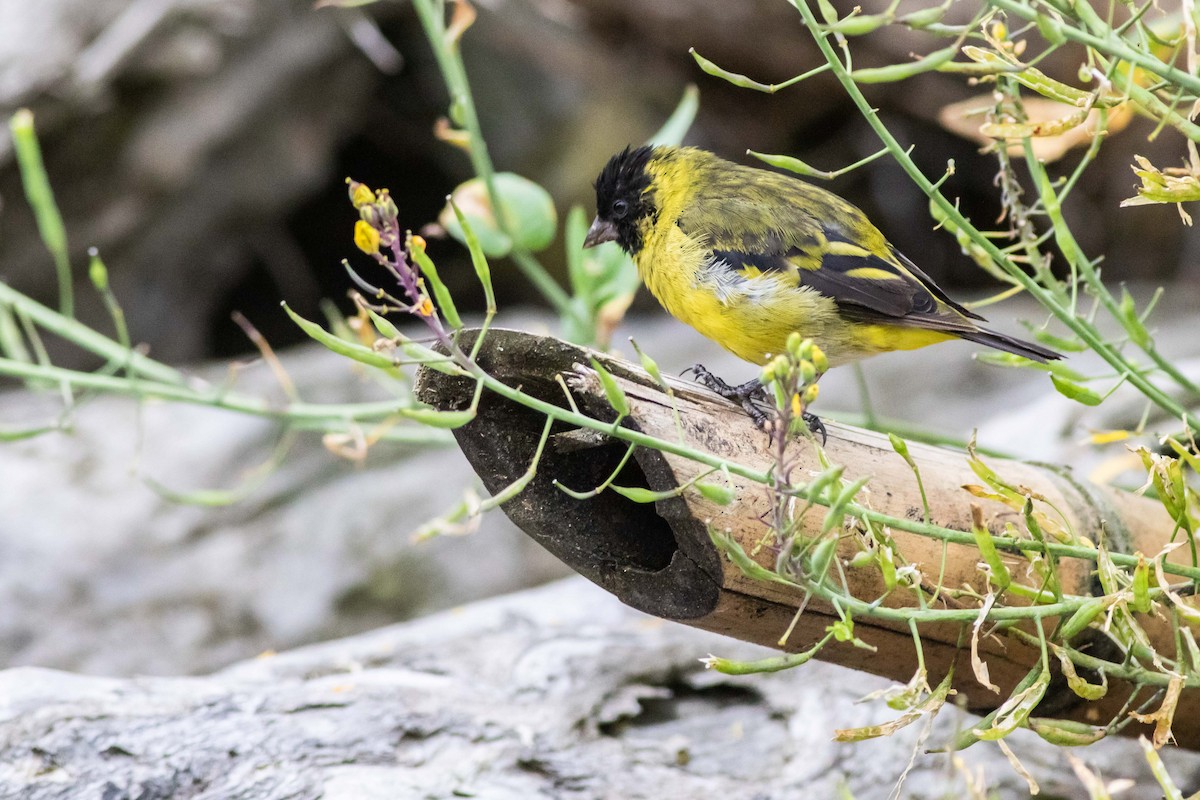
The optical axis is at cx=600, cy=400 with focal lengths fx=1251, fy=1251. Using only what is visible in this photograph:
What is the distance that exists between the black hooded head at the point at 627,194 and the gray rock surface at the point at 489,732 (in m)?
1.02

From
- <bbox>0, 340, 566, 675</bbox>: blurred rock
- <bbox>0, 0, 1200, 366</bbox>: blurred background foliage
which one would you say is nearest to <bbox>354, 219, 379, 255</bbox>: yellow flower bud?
<bbox>0, 340, 566, 675</bbox>: blurred rock

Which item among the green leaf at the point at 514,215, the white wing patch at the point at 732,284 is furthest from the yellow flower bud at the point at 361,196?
Answer: the green leaf at the point at 514,215

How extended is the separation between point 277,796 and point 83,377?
87cm

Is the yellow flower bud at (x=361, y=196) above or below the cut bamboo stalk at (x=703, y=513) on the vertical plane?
above

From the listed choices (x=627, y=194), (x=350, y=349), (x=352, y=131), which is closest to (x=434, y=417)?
(x=350, y=349)

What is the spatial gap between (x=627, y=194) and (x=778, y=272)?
584 millimetres

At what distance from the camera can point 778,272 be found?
276cm

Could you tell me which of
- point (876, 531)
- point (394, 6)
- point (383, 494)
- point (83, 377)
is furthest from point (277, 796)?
point (394, 6)

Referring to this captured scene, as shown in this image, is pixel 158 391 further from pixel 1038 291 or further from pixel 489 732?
pixel 1038 291

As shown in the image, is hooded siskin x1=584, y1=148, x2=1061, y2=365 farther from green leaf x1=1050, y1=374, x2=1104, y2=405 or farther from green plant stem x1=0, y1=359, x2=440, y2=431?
green plant stem x1=0, y1=359, x2=440, y2=431

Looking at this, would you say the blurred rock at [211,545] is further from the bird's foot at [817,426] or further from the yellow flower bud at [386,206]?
the yellow flower bud at [386,206]

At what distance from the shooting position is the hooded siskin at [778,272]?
2.72 m

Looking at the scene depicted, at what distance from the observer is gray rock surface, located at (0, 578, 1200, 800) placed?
2270mm

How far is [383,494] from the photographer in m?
4.41
